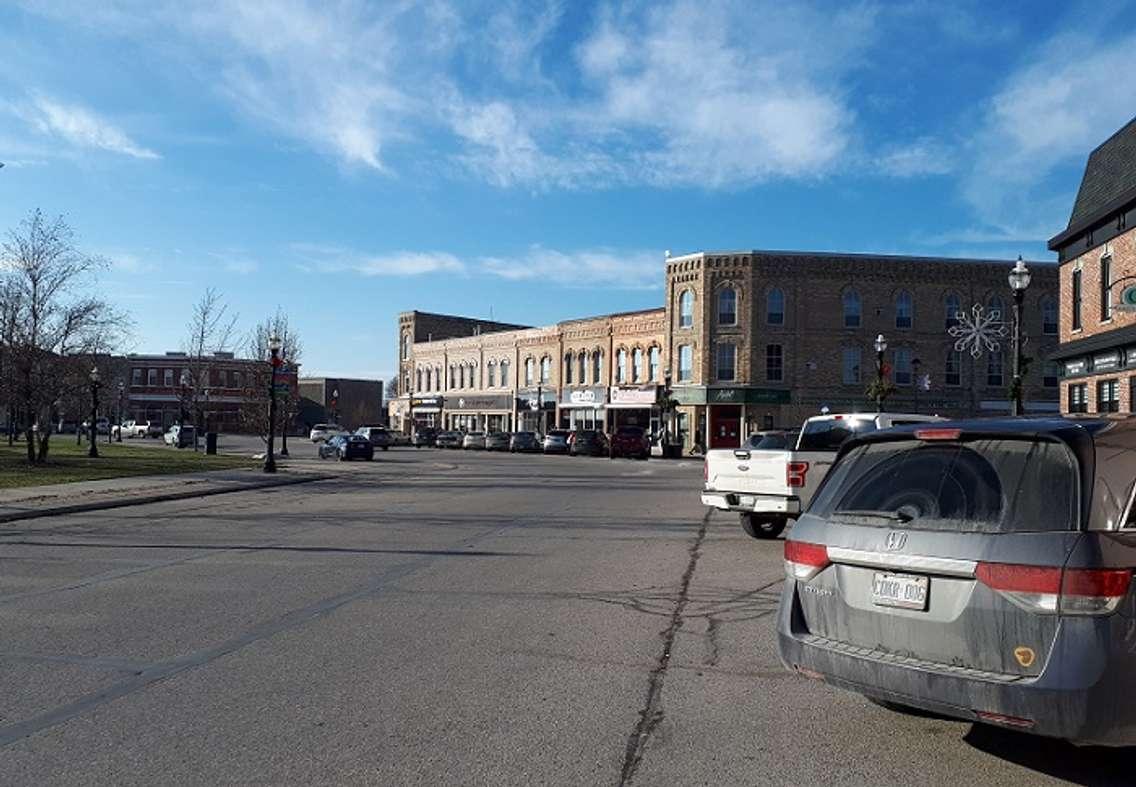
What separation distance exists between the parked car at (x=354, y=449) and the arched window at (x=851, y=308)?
2776 cm

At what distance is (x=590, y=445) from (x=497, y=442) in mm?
10690

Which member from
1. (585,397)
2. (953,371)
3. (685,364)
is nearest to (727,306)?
(685,364)

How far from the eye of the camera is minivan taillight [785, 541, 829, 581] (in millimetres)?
5633

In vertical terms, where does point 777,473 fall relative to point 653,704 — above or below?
above

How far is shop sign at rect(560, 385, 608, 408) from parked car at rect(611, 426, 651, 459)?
12.4 meters

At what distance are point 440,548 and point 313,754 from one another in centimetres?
869

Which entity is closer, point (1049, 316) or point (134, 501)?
point (134, 501)

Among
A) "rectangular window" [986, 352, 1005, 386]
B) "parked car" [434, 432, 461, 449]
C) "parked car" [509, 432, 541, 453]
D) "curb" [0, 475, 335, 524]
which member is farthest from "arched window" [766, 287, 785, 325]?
"curb" [0, 475, 335, 524]

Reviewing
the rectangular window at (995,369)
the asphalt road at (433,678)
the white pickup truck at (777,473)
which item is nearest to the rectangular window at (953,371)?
the rectangular window at (995,369)

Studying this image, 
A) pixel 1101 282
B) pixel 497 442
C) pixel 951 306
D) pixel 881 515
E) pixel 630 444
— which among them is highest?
pixel 951 306

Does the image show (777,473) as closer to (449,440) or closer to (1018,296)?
(1018,296)

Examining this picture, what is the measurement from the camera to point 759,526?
15.8m

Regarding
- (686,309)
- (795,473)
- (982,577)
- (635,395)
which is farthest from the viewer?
(635,395)

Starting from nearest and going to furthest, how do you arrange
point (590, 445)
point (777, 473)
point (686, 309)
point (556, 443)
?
point (777, 473)
point (590, 445)
point (686, 309)
point (556, 443)
